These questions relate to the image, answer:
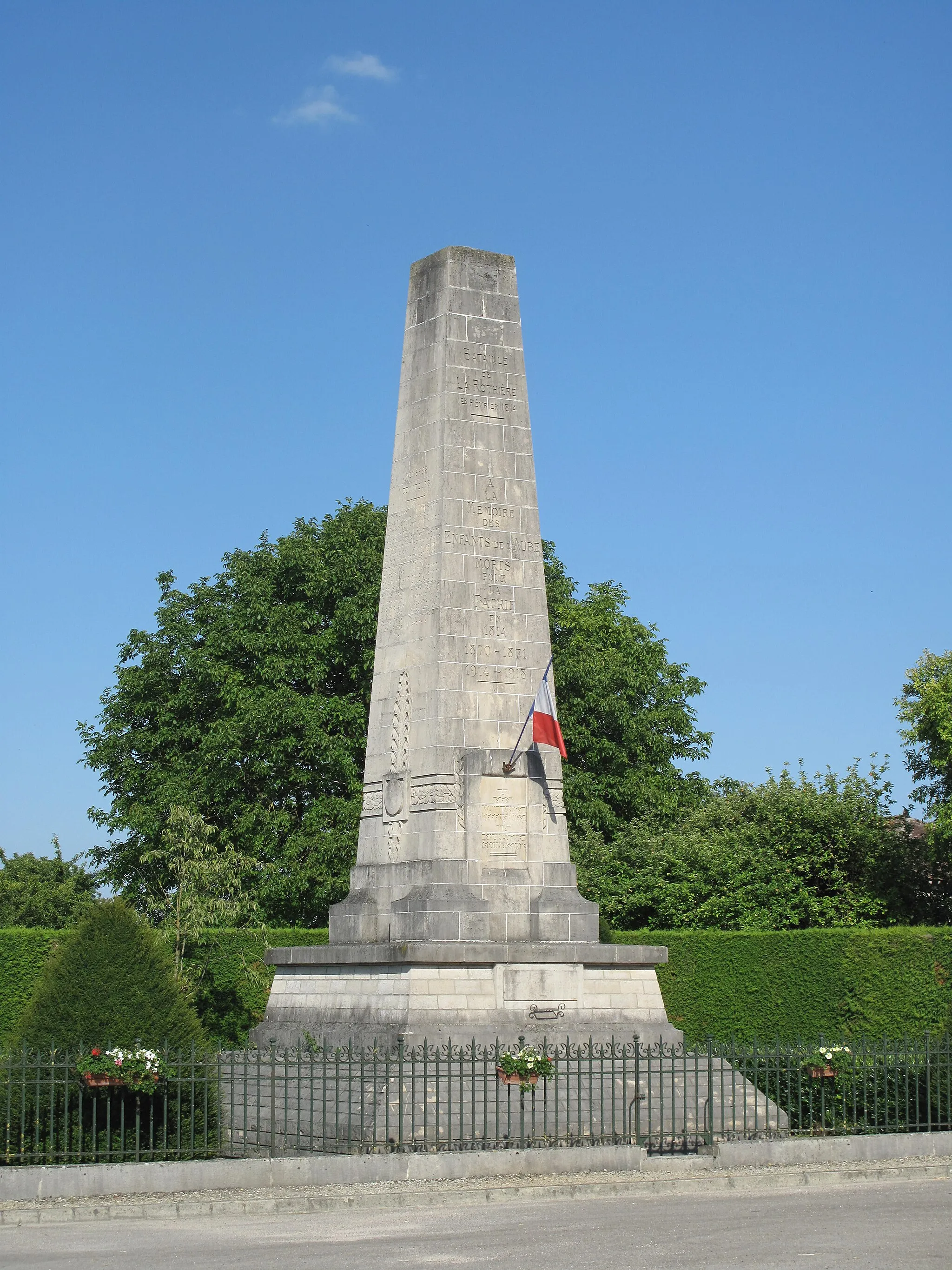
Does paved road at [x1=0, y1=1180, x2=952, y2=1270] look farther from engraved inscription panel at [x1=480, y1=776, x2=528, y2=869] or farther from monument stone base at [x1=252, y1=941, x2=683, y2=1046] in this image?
engraved inscription panel at [x1=480, y1=776, x2=528, y2=869]

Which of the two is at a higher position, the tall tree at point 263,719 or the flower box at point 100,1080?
the tall tree at point 263,719

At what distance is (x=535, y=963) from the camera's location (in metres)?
20.2

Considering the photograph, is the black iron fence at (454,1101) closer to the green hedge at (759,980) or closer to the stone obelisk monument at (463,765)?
the stone obelisk monument at (463,765)

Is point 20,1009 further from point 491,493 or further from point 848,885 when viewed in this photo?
point 848,885

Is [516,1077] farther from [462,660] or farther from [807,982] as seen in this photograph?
[807,982]

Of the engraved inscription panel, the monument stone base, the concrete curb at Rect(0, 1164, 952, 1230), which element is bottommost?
the concrete curb at Rect(0, 1164, 952, 1230)

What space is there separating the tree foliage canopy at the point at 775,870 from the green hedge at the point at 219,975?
8543 mm

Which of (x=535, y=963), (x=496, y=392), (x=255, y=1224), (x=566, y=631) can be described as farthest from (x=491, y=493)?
(x=566, y=631)

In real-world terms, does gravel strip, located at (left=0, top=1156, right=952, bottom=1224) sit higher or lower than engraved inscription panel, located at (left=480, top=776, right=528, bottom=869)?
lower

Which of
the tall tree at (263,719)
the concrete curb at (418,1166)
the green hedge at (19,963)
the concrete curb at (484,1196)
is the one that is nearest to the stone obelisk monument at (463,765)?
the concrete curb at (418,1166)

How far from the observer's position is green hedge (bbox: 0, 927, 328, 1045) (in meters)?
29.0

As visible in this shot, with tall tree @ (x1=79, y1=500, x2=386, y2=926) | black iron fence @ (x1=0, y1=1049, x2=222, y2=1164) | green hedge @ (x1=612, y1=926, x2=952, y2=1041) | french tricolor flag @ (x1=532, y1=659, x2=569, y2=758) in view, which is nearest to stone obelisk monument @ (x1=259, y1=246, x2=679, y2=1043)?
french tricolor flag @ (x1=532, y1=659, x2=569, y2=758)

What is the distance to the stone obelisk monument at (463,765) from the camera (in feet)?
66.0

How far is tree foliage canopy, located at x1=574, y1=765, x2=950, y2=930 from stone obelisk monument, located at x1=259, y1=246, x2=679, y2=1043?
47.4ft
